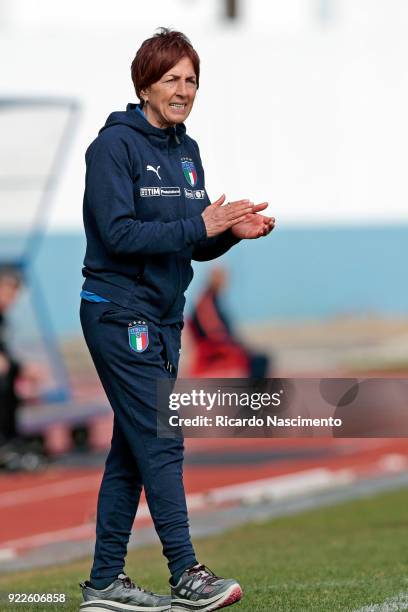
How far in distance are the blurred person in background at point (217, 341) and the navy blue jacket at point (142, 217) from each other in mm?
10208

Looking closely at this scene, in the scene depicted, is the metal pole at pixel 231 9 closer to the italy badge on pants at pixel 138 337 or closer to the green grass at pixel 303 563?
the green grass at pixel 303 563

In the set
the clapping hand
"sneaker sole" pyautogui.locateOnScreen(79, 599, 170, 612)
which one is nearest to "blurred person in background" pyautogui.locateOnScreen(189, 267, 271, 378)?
"sneaker sole" pyautogui.locateOnScreen(79, 599, 170, 612)

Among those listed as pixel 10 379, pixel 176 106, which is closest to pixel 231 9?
pixel 10 379

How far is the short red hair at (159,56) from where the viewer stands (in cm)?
511

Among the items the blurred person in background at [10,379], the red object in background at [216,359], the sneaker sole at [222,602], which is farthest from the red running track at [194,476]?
the sneaker sole at [222,602]

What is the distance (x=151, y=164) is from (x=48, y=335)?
10571 millimetres

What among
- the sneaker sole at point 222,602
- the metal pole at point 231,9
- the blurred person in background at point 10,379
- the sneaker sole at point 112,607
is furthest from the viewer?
the metal pole at point 231,9

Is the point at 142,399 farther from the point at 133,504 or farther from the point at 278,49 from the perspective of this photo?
the point at 278,49

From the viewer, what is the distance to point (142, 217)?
5.14 m

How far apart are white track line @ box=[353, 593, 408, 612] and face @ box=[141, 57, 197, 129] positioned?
1.75 m

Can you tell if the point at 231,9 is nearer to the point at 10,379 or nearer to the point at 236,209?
the point at 10,379

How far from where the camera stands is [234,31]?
15.9m

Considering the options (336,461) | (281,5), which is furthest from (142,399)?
(281,5)

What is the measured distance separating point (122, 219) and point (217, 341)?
10638 millimetres
